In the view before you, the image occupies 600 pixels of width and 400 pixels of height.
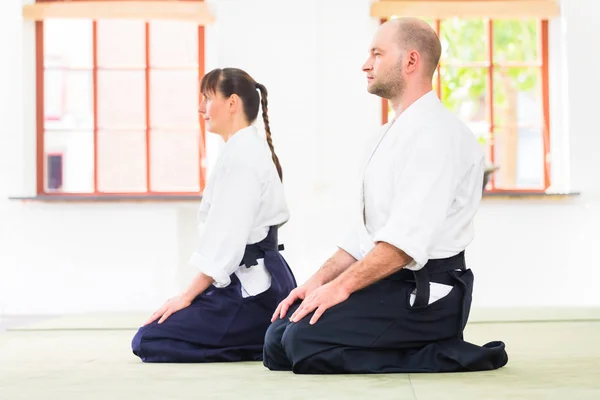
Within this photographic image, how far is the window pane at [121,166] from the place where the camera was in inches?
227

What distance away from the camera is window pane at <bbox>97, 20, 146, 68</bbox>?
5.72 m

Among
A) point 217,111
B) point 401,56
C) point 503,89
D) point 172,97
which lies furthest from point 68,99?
point 401,56

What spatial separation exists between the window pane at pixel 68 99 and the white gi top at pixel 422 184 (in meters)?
3.56

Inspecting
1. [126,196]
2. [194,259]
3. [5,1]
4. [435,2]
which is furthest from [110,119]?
[194,259]

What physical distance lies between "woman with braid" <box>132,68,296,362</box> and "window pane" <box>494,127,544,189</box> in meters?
3.10

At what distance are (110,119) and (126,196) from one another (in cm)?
51

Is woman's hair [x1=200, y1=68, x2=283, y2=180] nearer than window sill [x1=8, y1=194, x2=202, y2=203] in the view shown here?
Yes

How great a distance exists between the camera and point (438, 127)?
2.40 m

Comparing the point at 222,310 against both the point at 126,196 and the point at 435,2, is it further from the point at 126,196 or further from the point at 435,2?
the point at 435,2

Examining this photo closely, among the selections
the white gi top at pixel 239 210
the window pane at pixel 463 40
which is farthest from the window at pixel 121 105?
the white gi top at pixel 239 210

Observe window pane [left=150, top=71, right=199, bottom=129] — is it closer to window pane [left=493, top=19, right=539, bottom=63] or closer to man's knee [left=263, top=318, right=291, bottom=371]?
window pane [left=493, top=19, right=539, bottom=63]

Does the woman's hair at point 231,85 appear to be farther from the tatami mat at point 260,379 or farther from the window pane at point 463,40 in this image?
the window pane at point 463,40

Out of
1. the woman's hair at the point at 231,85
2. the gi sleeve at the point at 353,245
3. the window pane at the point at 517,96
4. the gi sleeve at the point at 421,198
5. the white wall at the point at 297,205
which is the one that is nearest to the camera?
the gi sleeve at the point at 421,198

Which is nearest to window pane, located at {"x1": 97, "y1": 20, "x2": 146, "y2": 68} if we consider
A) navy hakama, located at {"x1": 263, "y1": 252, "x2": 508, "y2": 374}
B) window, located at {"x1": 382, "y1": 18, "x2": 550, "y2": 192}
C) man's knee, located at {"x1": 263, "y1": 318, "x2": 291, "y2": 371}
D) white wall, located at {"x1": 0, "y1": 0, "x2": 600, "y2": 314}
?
white wall, located at {"x1": 0, "y1": 0, "x2": 600, "y2": 314}
